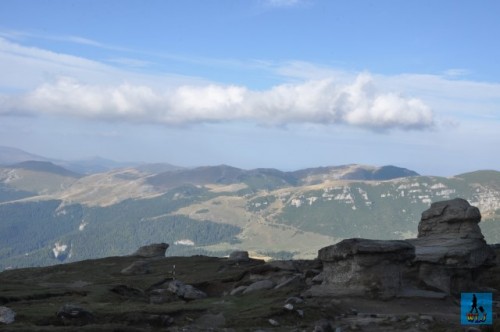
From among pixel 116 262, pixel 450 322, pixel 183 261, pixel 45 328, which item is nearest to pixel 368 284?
pixel 450 322

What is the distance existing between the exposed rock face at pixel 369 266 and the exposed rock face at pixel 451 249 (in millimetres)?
7748

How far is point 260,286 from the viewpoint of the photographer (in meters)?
65.2

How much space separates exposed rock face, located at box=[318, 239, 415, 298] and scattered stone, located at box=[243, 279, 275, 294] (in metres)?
9.18

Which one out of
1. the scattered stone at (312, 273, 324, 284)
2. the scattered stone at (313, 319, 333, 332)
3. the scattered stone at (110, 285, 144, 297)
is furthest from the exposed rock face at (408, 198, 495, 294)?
the scattered stone at (110, 285, 144, 297)

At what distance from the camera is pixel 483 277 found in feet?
234

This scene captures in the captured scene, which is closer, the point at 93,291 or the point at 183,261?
the point at 93,291

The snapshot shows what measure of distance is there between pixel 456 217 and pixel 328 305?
37912mm

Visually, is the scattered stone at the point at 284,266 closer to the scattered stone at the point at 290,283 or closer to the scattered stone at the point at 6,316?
the scattered stone at the point at 290,283

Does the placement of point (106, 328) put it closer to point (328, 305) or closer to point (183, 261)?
point (328, 305)

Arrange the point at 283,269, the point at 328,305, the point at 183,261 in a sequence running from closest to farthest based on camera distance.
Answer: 1. the point at 328,305
2. the point at 283,269
3. the point at 183,261

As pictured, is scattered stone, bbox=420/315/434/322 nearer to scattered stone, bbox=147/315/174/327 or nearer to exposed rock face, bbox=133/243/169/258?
scattered stone, bbox=147/315/174/327

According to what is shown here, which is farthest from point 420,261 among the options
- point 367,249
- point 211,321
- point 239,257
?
point 239,257

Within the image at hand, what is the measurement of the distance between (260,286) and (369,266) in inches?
601

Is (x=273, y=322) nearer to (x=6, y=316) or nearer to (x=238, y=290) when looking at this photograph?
(x=6, y=316)
